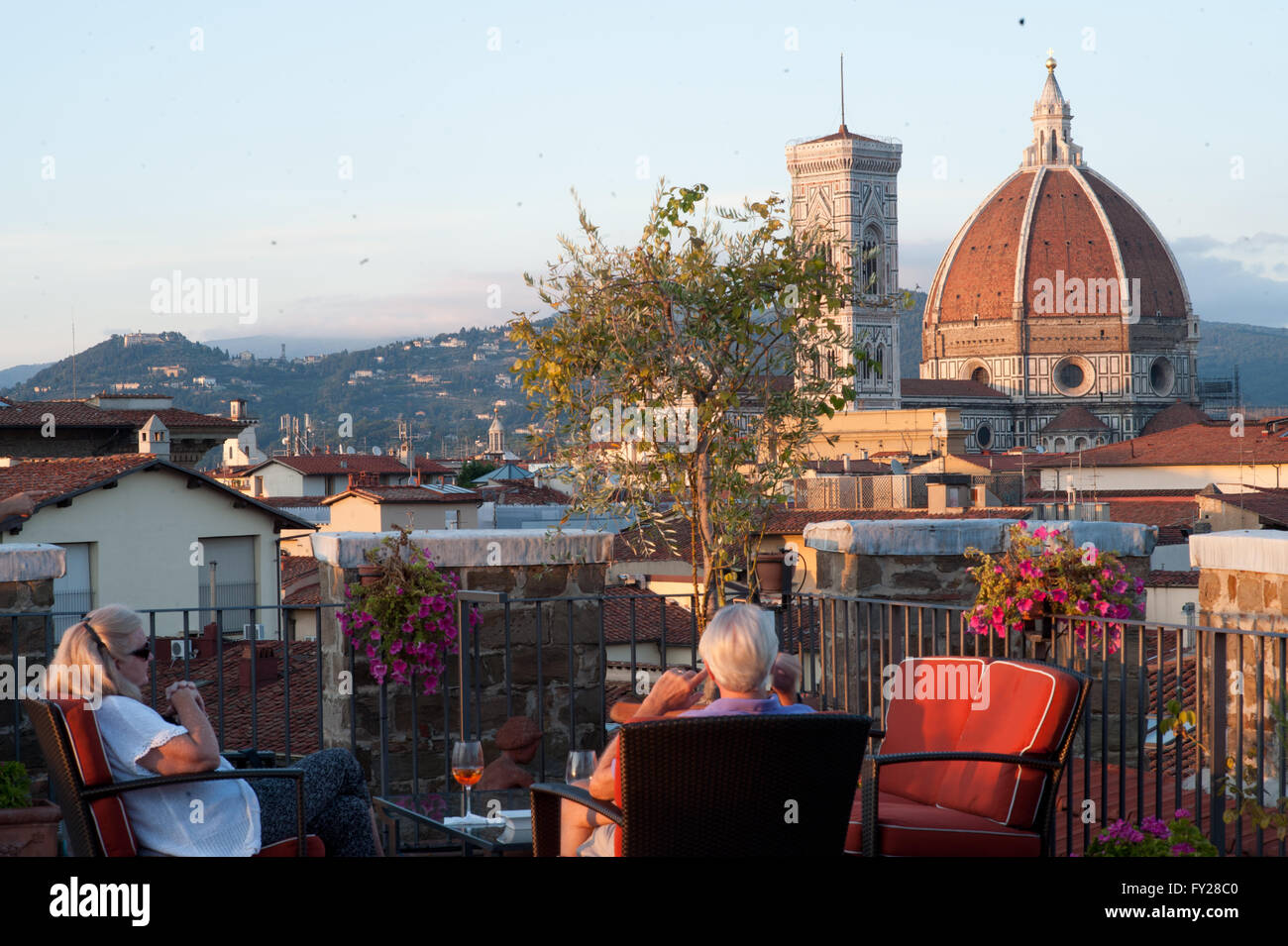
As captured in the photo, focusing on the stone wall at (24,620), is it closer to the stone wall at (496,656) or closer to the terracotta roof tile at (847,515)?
the stone wall at (496,656)

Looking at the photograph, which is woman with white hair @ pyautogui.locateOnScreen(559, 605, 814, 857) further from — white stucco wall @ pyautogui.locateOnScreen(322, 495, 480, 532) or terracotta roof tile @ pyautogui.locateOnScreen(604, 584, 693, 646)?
white stucco wall @ pyautogui.locateOnScreen(322, 495, 480, 532)

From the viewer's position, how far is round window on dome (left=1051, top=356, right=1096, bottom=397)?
11156 cm

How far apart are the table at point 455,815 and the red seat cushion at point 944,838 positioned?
1026mm

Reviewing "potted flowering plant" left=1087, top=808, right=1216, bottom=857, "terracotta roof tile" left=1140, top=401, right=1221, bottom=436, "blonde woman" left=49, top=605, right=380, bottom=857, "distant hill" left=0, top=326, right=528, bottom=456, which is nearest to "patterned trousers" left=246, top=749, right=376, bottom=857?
"blonde woman" left=49, top=605, right=380, bottom=857

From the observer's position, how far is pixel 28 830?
4.35 m

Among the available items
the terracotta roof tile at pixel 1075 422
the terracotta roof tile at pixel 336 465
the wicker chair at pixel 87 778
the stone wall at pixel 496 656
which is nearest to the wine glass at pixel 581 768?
the wicker chair at pixel 87 778

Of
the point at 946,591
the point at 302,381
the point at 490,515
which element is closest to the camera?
the point at 946,591

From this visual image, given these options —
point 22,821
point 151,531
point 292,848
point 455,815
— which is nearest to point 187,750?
point 292,848

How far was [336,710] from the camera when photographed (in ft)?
22.6

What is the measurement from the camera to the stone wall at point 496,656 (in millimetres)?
6766

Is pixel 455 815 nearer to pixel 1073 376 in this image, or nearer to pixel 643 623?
pixel 643 623

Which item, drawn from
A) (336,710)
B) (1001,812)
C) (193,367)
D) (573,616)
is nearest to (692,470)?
(573,616)

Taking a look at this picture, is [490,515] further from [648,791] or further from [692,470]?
[648,791]
